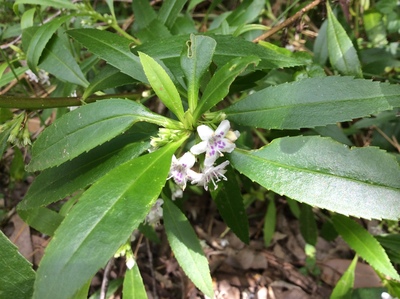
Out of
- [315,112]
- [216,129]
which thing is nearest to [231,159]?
[216,129]

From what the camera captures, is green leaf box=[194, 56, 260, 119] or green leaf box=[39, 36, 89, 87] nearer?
green leaf box=[194, 56, 260, 119]

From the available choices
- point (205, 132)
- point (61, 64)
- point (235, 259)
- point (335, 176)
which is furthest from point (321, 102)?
A: point (235, 259)

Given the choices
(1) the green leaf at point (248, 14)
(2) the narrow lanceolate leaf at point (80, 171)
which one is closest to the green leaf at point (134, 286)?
(2) the narrow lanceolate leaf at point (80, 171)

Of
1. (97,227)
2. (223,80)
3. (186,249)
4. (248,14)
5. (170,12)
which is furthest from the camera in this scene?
(248,14)

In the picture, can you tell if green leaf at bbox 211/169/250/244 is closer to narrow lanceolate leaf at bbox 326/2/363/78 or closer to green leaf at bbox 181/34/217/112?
green leaf at bbox 181/34/217/112

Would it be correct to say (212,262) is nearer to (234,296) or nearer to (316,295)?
(234,296)

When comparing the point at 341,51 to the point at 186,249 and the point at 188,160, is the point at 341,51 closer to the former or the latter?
the point at 188,160

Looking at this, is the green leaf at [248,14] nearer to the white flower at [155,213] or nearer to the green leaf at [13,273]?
the white flower at [155,213]

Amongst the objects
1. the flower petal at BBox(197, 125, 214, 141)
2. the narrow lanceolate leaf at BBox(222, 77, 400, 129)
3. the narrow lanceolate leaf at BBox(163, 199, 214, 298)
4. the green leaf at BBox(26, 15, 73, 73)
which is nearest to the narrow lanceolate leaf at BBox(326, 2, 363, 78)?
the narrow lanceolate leaf at BBox(222, 77, 400, 129)
